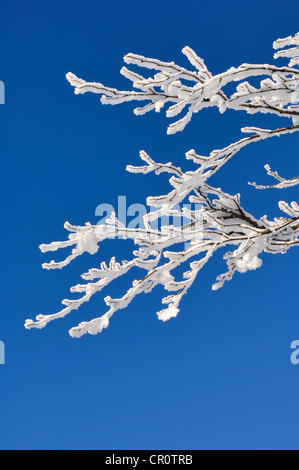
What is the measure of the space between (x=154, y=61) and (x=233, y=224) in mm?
1567

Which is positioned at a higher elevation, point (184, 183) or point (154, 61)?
point (154, 61)

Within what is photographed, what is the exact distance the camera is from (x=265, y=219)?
11.5ft

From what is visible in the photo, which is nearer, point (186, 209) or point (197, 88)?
point (197, 88)

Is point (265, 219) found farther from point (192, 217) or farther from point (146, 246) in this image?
point (146, 246)
